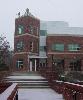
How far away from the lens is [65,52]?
2621 inches

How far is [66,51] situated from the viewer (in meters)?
66.7

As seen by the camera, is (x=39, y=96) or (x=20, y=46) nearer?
(x=39, y=96)

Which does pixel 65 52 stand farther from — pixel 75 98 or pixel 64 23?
pixel 75 98

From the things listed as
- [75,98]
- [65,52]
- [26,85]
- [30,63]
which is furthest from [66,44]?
[75,98]

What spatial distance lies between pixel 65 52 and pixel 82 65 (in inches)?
151

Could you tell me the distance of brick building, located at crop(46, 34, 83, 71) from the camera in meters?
66.2

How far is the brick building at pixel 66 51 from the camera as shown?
6625 centimetres

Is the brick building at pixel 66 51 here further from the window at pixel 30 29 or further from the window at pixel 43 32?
the window at pixel 43 32

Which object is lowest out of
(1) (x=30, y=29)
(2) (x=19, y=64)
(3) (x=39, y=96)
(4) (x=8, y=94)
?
(2) (x=19, y=64)

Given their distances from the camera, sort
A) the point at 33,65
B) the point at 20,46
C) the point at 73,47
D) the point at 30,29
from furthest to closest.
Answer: the point at 73,47 → the point at 33,65 → the point at 30,29 → the point at 20,46

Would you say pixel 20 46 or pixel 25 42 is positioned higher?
pixel 25 42

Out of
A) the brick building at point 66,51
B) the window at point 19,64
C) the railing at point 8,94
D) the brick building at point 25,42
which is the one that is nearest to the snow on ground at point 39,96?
the railing at point 8,94

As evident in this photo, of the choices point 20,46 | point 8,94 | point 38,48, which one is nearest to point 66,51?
point 38,48

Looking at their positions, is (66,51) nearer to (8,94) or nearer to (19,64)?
(19,64)
